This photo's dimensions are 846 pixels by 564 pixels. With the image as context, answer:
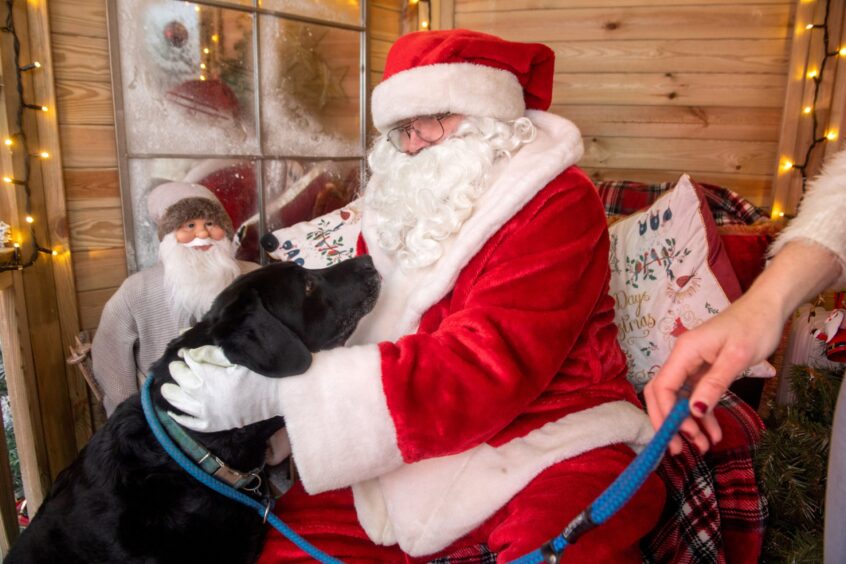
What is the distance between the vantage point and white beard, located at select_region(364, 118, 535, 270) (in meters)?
1.25

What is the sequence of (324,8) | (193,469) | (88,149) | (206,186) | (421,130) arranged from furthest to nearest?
(324,8) → (206,186) → (88,149) → (421,130) → (193,469)

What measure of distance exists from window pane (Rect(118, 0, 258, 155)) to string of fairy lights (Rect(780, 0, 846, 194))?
2.32 meters

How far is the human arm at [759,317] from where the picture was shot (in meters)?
0.62

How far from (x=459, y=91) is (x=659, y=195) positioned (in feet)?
4.04

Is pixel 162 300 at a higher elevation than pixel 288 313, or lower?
lower

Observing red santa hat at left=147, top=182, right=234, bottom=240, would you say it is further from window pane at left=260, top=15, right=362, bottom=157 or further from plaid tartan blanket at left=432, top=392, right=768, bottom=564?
plaid tartan blanket at left=432, top=392, right=768, bottom=564

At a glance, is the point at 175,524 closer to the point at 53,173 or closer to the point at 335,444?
the point at 335,444

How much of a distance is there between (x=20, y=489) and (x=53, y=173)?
1123 mm

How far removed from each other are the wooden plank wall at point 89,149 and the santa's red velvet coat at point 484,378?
1.38m

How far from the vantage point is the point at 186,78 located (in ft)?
6.82

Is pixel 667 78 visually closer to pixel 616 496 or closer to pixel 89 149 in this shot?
pixel 616 496

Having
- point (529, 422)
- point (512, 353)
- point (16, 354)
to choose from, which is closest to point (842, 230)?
point (512, 353)

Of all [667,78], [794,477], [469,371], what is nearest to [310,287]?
[469,371]

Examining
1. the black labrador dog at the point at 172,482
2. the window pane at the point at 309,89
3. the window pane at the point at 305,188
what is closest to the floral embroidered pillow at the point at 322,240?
the window pane at the point at 305,188
